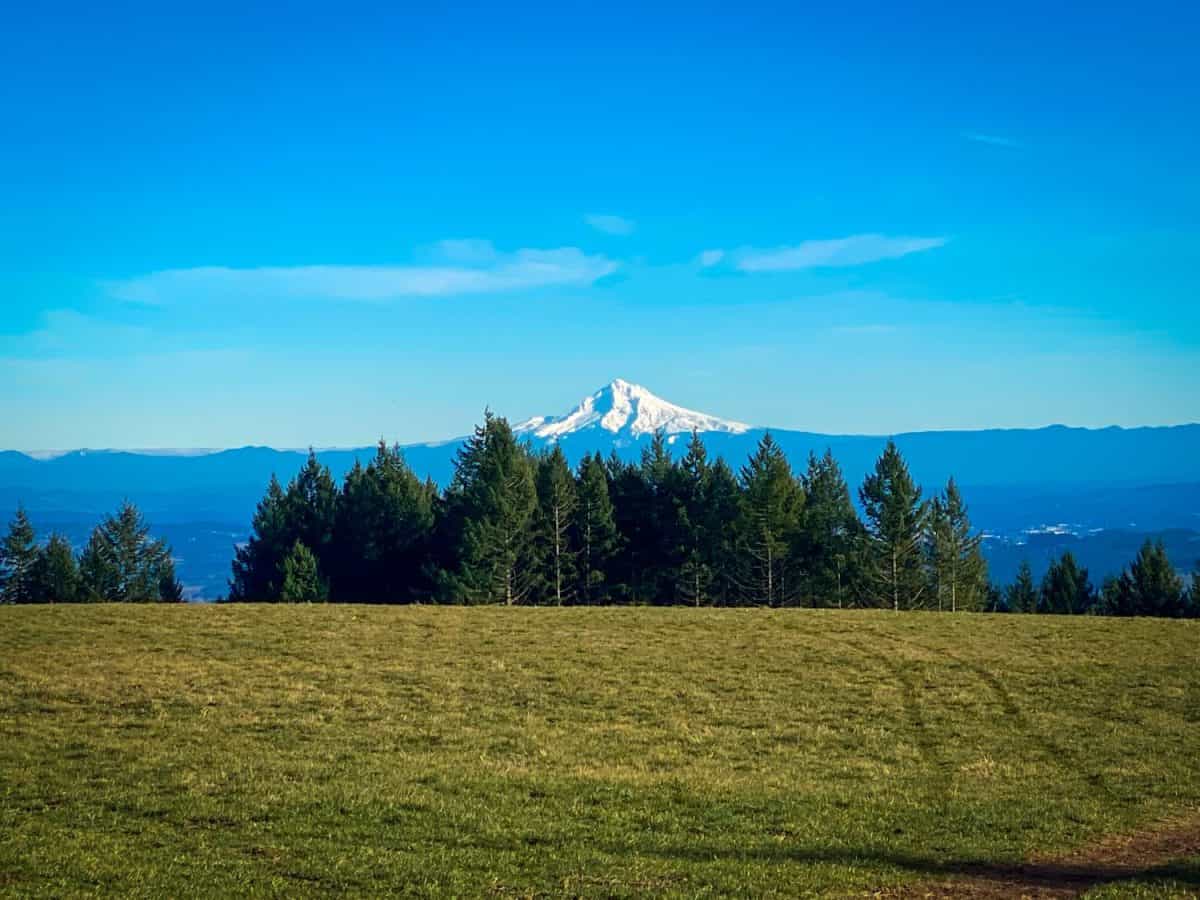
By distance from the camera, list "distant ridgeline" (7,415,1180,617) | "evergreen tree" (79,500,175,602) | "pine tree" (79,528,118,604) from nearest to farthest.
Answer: "distant ridgeline" (7,415,1180,617)
"pine tree" (79,528,118,604)
"evergreen tree" (79,500,175,602)

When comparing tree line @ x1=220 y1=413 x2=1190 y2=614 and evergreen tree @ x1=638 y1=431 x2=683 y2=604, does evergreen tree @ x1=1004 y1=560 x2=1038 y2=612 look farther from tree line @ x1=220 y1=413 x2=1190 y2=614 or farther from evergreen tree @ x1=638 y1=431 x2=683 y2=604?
evergreen tree @ x1=638 y1=431 x2=683 y2=604

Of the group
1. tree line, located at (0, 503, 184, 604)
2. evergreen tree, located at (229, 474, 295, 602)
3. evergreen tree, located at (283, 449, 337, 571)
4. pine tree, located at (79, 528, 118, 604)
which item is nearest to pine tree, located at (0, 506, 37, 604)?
tree line, located at (0, 503, 184, 604)

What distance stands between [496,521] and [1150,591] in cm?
5627

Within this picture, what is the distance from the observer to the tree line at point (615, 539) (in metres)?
70.4

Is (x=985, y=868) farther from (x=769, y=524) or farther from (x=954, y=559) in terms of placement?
(x=954, y=559)

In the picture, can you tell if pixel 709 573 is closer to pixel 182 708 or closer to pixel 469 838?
pixel 182 708

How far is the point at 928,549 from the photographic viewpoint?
79312 mm

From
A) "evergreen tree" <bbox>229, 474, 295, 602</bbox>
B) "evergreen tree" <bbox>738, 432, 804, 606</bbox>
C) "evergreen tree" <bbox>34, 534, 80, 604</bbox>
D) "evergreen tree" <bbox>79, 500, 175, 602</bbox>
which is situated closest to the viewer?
"evergreen tree" <bbox>738, 432, 804, 606</bbox>

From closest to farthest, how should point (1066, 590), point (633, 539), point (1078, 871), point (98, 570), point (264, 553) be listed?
point (1078, 871), point (633, 539), point (264, 553), point (98, 570), point (1066, 590)

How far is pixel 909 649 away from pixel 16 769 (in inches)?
1211

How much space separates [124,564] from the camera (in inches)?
3322

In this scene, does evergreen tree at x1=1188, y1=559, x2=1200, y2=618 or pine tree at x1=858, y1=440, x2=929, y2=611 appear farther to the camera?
evergreen tree at x1=1188, y1=559, x2=1200, y2=618

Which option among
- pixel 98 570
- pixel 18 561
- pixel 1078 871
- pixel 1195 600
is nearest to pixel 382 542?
pixel 98 570

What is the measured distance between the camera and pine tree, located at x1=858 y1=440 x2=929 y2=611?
7256 centimetres
